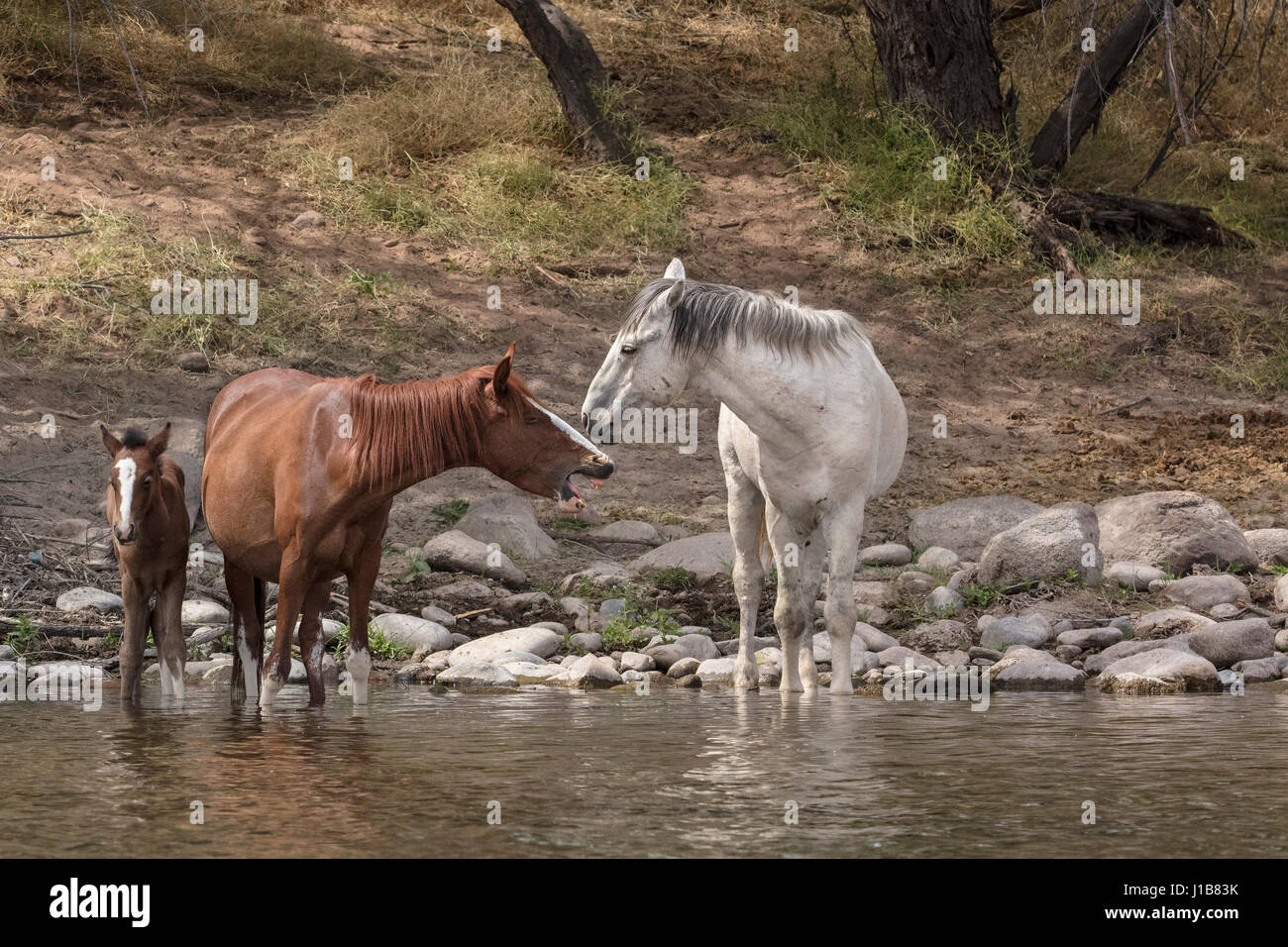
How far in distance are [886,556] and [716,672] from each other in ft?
9.21

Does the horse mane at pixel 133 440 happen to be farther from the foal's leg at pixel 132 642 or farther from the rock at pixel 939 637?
the rock at pixel 939 637

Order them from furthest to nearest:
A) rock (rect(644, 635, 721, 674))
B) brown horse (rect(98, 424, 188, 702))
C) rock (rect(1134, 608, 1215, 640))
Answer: rock (rect(1134, 608, 1215, 640)) → rock (rect(644, 635, 721, 674)) → brown horse (rect(98, 424, 188, 702))

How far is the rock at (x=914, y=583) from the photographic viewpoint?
981cm

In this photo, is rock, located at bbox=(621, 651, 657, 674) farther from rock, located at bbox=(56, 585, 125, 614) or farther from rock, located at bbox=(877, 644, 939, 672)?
rock, located at bbox=(56, 585, 125, 614)

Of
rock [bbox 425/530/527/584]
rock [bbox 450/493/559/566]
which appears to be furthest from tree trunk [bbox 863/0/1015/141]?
rock [bbox 425/530/527/584]

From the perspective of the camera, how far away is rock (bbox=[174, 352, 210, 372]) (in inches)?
509

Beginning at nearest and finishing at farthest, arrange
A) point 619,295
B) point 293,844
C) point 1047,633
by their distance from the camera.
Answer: point 293,844, point 1047,633, point 619,295

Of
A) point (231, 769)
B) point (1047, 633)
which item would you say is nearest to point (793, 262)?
point (1047, 633)

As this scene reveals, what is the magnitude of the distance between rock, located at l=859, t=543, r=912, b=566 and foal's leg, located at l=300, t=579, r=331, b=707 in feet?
15.0

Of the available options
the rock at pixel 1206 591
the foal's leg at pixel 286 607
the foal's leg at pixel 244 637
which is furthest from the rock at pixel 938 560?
the foal's leg at pixel 286 607

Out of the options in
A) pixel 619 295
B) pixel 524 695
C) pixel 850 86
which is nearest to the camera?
pixel 524 695

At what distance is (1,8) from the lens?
639 inches
